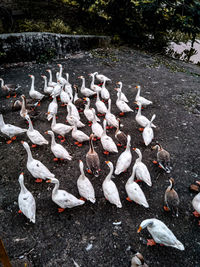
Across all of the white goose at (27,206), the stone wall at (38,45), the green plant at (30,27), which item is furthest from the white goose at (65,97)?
the green plant at (30,27)

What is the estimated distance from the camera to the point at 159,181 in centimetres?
429

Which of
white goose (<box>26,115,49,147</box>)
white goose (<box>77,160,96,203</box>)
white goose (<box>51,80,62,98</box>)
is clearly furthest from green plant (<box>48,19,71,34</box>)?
white goose (<box>77,160,96,203</box>)

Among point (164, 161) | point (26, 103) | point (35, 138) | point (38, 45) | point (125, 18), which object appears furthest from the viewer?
point (125, 18)

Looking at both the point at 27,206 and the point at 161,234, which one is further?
the point at 27,206

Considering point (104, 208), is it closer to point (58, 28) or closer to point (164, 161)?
point (164, 161)

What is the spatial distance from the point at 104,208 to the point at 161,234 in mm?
1100

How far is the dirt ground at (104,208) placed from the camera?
3084mm

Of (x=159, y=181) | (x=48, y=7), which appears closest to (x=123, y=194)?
(x=159, y=181)

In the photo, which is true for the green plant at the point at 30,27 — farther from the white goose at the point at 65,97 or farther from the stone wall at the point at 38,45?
the white goose at the point at 65,97

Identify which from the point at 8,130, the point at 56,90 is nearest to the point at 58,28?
the point at 56,90

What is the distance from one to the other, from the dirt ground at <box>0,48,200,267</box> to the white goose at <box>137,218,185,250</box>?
229 mm

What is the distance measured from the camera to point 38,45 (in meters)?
9.02

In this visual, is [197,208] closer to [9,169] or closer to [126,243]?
[126,243]

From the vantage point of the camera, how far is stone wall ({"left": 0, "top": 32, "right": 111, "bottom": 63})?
847cm
